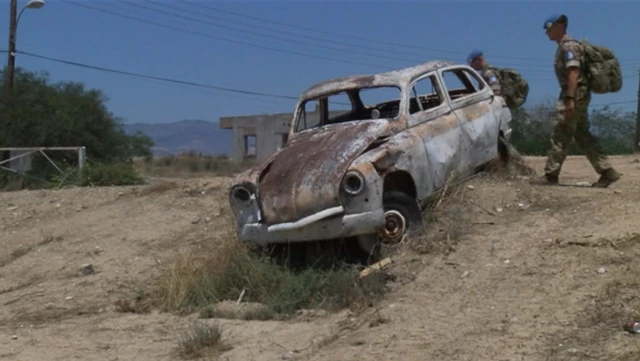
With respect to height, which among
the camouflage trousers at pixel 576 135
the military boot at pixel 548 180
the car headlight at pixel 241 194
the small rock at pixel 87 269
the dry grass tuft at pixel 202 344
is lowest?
the dry grass tuft at pixel 202 344

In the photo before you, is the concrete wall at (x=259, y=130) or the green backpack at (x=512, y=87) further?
the concrete wall at (x=259, y=130)

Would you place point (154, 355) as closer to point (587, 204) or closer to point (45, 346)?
point (45, 346)

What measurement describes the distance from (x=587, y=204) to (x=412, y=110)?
2.05 m

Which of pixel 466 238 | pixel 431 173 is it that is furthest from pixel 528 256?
pixel 431 173

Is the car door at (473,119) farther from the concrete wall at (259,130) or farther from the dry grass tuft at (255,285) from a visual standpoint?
the concrete wall at (259,130)

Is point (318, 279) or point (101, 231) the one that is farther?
point (101, 231)

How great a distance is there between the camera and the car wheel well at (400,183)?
330 inches

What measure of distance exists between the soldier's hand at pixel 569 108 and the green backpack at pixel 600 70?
363 mm

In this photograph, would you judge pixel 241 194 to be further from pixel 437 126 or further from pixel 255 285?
pixel 437 126

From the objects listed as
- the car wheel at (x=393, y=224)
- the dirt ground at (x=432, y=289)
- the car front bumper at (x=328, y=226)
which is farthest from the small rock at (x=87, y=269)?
the car wheel at (x=393, y=224)

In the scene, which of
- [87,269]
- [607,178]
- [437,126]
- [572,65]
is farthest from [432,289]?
[87,269]

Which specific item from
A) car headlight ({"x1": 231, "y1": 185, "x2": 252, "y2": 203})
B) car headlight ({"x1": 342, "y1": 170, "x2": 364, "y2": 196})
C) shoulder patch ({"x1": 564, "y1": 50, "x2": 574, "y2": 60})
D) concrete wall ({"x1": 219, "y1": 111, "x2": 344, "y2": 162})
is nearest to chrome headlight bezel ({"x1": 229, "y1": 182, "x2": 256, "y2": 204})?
car headlight ({"x1": 231, "y1": 185, "x2": 252, "y2": 203})

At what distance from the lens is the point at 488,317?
6.55 meters

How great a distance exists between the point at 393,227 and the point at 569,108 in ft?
8.59
